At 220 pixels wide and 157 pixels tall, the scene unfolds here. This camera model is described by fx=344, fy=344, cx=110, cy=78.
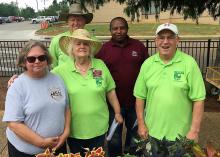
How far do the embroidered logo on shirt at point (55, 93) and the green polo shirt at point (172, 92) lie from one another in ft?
2.43

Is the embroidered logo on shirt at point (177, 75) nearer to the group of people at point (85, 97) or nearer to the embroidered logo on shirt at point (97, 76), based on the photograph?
the group of people at point (85, 97)

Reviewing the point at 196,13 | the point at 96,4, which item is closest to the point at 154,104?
the point at 96,4

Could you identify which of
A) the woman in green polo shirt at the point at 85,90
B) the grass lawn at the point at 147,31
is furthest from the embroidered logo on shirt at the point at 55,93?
the grass lawn at the point at 147,31

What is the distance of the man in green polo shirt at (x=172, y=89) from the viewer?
9.22 feet

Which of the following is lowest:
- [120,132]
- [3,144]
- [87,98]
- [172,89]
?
[3,144]

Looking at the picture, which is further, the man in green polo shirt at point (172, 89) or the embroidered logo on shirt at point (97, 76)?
the embroidered logo on shirt at point (97, 76)

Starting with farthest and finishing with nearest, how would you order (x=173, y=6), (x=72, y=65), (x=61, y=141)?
(x=173, y=6)
(x=72, y=65)
(x=61, y=141)

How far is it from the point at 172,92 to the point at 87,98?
733 millimetres

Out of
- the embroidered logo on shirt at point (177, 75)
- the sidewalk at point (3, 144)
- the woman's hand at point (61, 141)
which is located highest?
the embroidered logo on shirt at point (177, 75)

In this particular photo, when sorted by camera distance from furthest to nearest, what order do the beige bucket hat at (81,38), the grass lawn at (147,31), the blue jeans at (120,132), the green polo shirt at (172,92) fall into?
the grass lawn at (147,31), the blue jeans at (120,132), the beige bucket hat at (81,38), the green polo shirt at (172,92)

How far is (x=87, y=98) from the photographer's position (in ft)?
9.84

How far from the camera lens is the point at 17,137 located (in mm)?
2801

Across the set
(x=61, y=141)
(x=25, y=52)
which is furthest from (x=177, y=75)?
(x=25, y=52)

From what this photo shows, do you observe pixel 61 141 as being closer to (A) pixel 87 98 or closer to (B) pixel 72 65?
(A) pixel 87 98
